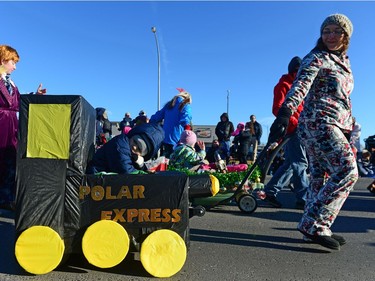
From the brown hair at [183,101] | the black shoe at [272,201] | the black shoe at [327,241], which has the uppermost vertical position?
the brown hair at [183,101]

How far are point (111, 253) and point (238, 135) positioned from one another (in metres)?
8.47

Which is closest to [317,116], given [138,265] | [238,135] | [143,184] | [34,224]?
[143,184]

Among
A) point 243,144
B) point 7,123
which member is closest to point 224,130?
point 243,144

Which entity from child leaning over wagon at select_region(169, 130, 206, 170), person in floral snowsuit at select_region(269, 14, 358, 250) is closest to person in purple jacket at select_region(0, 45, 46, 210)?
child leaning over wagon at select_region(169, 130, 206, 170)

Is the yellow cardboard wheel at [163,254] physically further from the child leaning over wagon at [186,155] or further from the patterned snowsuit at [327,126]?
the child leaning over wagon at [186,155]

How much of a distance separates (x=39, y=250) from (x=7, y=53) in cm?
267

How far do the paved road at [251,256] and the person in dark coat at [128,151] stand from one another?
0.70 meters

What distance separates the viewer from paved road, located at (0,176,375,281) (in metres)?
2.36

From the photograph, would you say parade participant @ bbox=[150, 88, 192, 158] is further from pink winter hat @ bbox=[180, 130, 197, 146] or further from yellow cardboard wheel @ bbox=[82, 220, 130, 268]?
yellow cardboard wheel @ bbox=[82, 220, 130, 268]

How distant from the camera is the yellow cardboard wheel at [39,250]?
7.33ft

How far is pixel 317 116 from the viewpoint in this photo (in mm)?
2982

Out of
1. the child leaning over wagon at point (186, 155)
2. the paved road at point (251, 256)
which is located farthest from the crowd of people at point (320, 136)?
the child leaning over wagon at point (186, 155)

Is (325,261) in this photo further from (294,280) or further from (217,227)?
(217,227)

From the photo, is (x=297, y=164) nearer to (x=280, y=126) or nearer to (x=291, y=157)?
(x=291, y=157)
